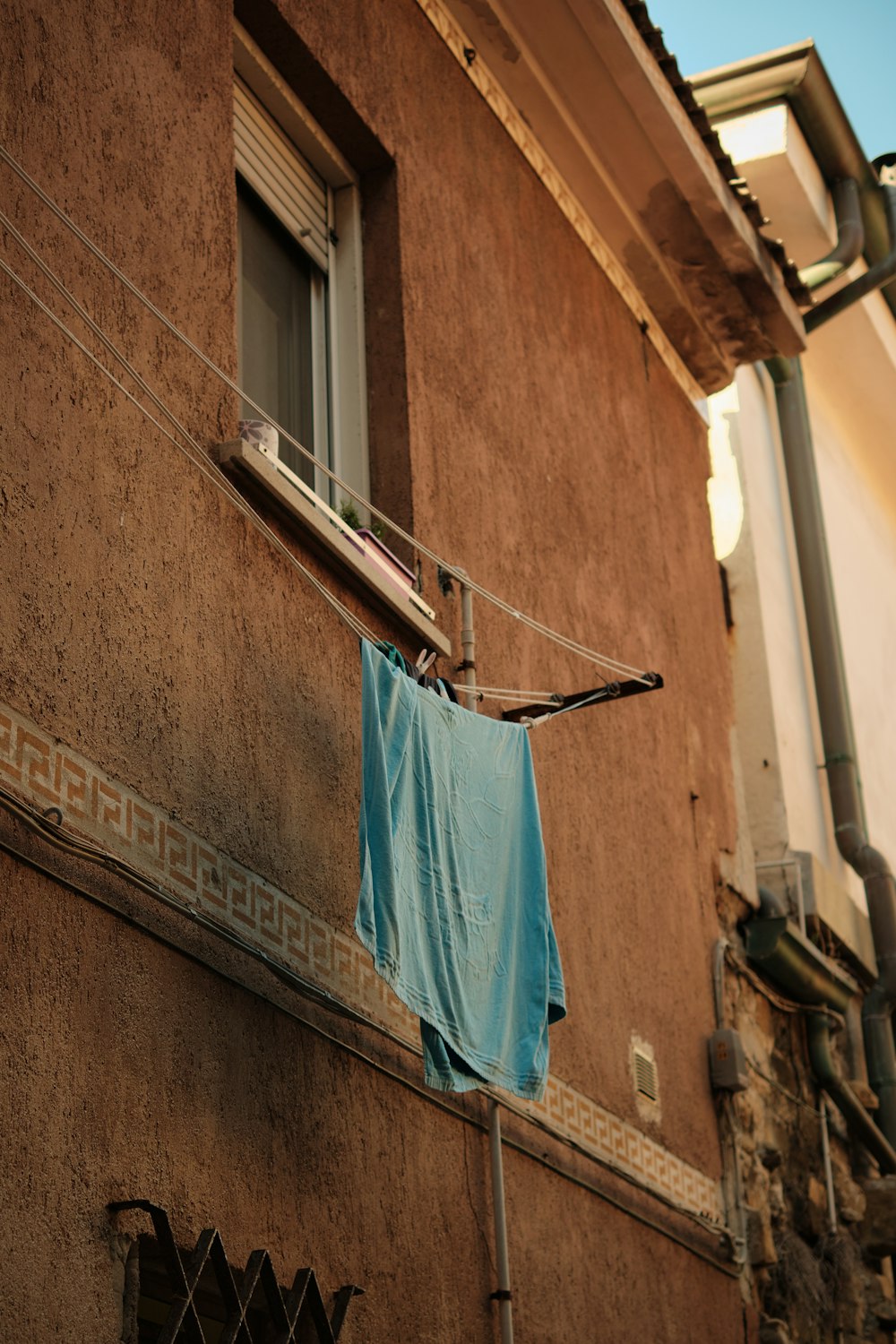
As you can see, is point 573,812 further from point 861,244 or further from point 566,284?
point 861,244

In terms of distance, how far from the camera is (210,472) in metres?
6.39

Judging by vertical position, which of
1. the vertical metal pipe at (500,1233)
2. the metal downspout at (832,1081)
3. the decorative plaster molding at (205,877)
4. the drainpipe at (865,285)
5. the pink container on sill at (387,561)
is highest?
the drainpipe at (865,285)

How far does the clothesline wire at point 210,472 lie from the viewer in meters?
5.63

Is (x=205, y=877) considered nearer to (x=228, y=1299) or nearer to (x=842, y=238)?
(x=228, y=1299)

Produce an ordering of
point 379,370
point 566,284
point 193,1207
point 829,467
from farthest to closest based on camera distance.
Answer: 1. point 829,467
2. point 566,284
3. point 379,370
4. point 193,1207

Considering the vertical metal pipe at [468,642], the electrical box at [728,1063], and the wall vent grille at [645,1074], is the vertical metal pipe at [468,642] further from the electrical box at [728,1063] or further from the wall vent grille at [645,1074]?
the electrical box at [728,1063]

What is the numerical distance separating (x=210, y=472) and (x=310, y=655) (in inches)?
31.2

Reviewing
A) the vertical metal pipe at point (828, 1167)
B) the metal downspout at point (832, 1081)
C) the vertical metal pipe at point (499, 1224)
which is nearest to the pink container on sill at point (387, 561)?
the vertical metal pipe at point (499, 1224)

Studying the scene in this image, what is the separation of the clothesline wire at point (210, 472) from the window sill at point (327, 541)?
0.09 metres

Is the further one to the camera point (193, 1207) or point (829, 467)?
point (829, 467)

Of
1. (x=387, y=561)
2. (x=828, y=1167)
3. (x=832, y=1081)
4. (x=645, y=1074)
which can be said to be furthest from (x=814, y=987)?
(x=387, y=561)

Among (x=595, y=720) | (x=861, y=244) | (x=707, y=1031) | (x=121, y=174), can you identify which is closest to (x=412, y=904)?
(x=121, y=174)

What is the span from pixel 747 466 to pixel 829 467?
2398 millimetres

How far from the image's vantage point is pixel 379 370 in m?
8.29
